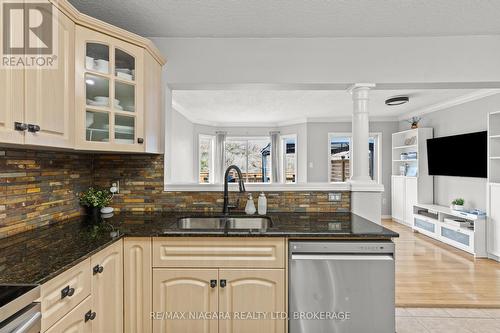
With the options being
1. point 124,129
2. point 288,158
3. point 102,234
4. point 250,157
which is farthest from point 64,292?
point 250,157

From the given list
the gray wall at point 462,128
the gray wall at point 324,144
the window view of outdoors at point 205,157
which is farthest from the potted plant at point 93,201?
the gray wall at point 324,144

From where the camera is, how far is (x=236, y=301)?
169 centimetres

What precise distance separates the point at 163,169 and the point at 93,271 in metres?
1.14

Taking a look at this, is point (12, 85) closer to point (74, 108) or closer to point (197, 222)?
point (74, 108)

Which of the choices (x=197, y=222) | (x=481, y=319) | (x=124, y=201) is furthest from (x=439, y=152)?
(x=124, y=201)

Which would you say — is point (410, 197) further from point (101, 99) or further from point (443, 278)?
point (101, 99)

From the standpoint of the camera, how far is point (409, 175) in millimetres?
5676

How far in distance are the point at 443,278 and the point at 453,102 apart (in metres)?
3.20

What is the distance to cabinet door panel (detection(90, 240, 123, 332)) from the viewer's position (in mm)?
1414

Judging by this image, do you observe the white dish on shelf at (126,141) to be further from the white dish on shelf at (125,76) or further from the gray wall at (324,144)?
the gray wall at (324,144)

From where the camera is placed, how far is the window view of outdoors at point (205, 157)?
709cm

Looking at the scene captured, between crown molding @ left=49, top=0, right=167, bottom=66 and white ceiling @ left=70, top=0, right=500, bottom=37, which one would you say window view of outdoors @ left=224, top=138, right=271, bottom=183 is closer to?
white ceiling @ left=70, top=0, right=500, bottom=37

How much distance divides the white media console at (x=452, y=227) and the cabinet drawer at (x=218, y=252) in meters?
3.65

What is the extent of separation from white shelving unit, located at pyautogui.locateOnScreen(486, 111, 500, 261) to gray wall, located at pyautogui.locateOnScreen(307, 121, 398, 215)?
2758 millimetres
